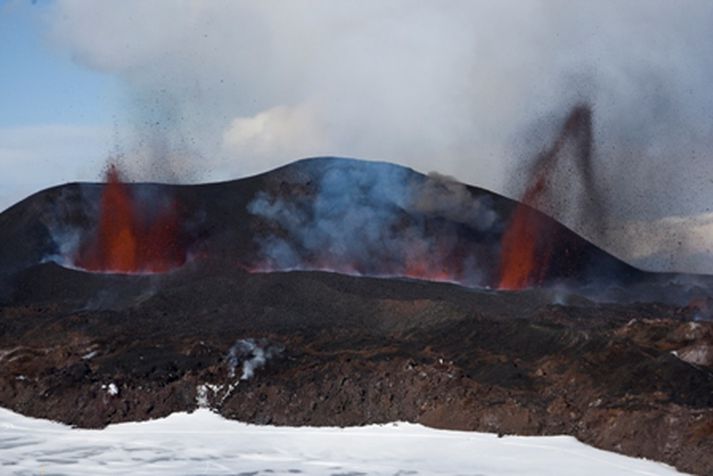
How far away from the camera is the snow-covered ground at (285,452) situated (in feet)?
55.3

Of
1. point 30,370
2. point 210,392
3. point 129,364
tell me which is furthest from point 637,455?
point 30,370

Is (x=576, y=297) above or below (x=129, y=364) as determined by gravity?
above

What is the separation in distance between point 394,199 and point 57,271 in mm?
16902

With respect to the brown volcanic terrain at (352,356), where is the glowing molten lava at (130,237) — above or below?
above

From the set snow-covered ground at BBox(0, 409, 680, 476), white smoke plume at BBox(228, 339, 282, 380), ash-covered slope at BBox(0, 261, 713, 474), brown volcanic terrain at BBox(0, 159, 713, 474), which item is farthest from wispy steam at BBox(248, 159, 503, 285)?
snow-covered ground at BBox(0, 409, 680, 476)

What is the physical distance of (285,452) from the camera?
59.9 feet

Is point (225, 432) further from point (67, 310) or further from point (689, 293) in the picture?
point (689, 293)

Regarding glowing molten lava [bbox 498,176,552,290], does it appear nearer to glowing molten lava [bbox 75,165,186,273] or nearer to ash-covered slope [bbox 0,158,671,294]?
ash-covered slope [bbox 0,158,671,294]

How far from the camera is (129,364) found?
2366 centimetres

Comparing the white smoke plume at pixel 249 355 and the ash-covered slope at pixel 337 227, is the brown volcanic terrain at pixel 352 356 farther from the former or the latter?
the ash-covered slope at pixel 337 227

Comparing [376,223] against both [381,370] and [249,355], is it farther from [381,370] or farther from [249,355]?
[381,370]

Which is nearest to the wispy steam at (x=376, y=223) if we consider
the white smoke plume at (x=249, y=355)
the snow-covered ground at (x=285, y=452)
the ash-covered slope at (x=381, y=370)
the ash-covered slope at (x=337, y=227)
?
the ash-covered slope at (x=337, y=227)

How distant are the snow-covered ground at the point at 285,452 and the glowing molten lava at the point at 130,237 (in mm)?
27428

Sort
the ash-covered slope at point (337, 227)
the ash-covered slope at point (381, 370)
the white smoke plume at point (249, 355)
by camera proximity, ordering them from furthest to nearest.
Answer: the ash-covered slope at point (337, 227)
the white smoke plume at point (249, 355)
the ash-covered slope at point (381, 370)
